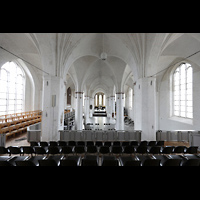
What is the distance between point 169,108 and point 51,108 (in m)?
12.5

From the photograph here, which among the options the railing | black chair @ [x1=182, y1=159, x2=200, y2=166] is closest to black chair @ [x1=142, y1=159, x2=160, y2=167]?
black chair @ [x1=182, y1=159, x2=200, y2=166]

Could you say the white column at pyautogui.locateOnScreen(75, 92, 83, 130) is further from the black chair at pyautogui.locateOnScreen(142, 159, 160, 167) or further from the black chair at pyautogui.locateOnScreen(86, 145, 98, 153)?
the black chair at pyautogui.locateOnScreen(142, 159, 160, 167)

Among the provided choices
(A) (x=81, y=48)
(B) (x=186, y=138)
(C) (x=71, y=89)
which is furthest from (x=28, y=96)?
(B) (x=186, y=138)

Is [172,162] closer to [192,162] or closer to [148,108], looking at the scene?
[192,162]

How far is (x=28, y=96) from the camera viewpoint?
713 inches

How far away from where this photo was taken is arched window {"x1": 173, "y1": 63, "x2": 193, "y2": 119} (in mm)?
11766

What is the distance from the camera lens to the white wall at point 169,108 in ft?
34.8

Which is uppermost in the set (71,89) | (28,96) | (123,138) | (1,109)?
(71,89)

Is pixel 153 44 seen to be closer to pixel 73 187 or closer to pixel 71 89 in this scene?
pixel 73 187

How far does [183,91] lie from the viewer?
495 inches

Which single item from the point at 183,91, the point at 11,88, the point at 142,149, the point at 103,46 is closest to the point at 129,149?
the point at 142,149

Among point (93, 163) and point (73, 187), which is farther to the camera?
point (93, 163)

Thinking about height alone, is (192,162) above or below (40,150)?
above
